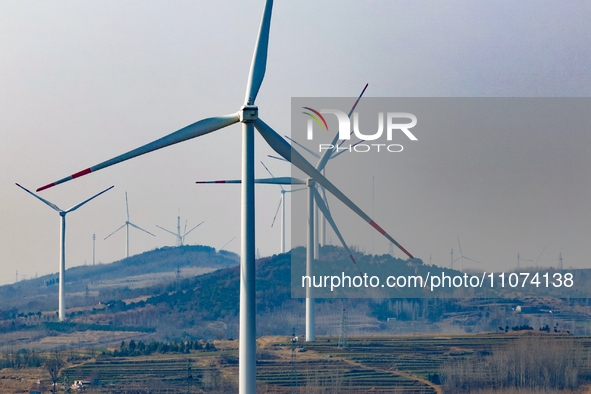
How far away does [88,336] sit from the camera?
156375mm

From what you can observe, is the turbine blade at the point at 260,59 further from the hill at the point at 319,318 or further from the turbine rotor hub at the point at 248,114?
the hill at the point at 319,318

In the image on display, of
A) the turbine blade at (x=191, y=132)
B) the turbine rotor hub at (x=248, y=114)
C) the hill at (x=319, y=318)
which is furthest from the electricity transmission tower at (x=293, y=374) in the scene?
the turbine rotor hub at (x=248, y=114)

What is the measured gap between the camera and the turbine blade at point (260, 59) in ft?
159

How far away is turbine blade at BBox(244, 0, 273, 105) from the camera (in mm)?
48562

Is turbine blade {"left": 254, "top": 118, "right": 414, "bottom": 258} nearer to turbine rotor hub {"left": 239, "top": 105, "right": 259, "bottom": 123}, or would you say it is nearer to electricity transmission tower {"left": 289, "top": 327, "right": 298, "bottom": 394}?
turbine rotor hub {"left": 239, "top": 105, "right": 259, "bottom": 123}

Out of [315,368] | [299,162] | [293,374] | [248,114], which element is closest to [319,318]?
[315,368]

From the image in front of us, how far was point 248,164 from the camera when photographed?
46125mm

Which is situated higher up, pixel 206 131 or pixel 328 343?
pixel 206 131

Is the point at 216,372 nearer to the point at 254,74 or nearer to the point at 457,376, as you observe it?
the point at 457,376

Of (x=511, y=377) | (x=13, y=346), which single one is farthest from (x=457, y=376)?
(x=13, y=346)

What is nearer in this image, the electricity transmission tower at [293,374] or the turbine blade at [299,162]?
the turbine blade at [299,162]

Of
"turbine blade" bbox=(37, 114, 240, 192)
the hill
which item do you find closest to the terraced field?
the hill

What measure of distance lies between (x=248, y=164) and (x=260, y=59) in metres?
7.00

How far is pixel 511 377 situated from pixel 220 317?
337ft
